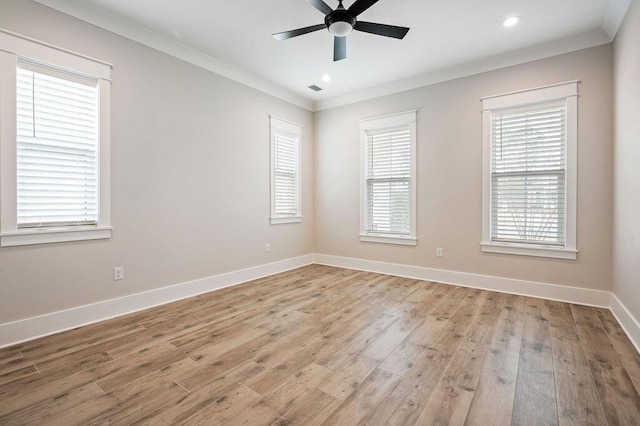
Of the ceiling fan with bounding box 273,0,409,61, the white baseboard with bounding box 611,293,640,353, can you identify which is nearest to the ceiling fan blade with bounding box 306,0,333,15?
the ceiling fan with bounding box 273,0,409,61

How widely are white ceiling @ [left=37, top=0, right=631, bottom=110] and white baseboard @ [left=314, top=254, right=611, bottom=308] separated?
2746 mm

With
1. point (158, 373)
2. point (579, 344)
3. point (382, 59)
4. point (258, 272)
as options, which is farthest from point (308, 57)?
point (579, 344)

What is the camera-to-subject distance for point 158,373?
2.03 m

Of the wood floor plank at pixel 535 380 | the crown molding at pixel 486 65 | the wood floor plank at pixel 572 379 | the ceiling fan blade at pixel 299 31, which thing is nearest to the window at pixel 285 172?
the crown molding at pixel 486 65

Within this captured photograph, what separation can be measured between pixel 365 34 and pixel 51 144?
10.7ft

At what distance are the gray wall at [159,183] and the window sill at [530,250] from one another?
3.15m

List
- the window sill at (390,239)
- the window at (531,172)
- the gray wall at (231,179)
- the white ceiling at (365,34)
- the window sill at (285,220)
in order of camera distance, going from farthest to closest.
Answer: the window sill at (285,220)
the window sill at (390,239)
the window at (531,172)
the white ceiling at (365,34)
the gray wall at (231,179)

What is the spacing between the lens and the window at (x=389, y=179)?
4648 millimetres

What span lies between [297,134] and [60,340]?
414cm

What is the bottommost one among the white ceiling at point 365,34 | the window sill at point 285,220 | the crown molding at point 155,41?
the window sill at point 285,220

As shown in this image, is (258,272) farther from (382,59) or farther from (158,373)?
(382,59)

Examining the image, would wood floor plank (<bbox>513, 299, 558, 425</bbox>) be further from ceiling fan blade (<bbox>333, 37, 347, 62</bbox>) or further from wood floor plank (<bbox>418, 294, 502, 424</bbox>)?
ceiling fan blade (<bbox>333, 37, 347, 62</bbox>)

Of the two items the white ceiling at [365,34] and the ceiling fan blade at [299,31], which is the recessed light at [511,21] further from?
the ceiling fan blade at [299,31]

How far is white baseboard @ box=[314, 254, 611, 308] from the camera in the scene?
3.40 meters
